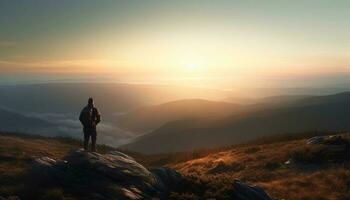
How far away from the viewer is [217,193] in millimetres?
20078

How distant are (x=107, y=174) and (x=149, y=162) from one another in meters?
23.4

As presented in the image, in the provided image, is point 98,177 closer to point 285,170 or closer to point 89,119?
point 89,119

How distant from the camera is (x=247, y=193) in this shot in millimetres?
20484

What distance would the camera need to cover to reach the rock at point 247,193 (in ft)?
66.4

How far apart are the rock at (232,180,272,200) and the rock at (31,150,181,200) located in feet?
10.9

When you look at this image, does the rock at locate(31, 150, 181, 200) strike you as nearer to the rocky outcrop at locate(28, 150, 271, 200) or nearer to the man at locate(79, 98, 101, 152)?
the rocky outcrop at locate(28, 150, 271, 200)

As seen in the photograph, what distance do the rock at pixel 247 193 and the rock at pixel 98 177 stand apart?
3.32 meters

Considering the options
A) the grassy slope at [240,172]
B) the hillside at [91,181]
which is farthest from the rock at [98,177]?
the grassy slope at [240,172]

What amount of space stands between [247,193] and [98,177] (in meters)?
7.61

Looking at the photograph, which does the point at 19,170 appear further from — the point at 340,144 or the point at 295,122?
the point at 295,122

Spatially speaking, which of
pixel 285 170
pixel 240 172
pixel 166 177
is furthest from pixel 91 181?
pixel 285 170

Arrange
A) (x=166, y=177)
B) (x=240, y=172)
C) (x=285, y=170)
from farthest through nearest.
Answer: (x=240, y=172), (x=285, y=170), (x=166, y=177)

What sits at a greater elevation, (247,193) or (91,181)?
(91,181)

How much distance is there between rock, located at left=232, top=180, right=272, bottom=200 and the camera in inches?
797
